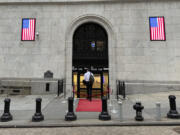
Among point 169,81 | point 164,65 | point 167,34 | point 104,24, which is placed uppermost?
point 104,24

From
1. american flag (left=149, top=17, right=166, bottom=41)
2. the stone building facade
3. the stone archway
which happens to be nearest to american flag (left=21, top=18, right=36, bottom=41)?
the stone building facade

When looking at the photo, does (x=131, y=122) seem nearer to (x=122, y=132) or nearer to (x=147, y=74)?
(x=122, y=132)

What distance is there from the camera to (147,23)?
12180mm

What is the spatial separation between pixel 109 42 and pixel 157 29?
15.1 ft

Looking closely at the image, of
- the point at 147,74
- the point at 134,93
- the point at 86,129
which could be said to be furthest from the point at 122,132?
the point at 147,74

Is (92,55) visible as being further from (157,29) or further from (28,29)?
(28,29)

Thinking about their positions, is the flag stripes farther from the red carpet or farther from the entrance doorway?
the red carpet

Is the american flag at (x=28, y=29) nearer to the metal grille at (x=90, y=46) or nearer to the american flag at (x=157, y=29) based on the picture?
the metal grille at (x=90, y=46)

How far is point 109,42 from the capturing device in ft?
39.7

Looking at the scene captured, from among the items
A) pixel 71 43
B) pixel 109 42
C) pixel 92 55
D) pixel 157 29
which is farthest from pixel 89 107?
pixel 157 29

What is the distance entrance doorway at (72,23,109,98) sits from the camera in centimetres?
1159

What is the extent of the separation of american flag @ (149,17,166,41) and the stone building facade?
0.38m

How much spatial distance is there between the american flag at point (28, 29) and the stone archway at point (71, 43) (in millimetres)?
3408

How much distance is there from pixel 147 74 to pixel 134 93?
212 cm
